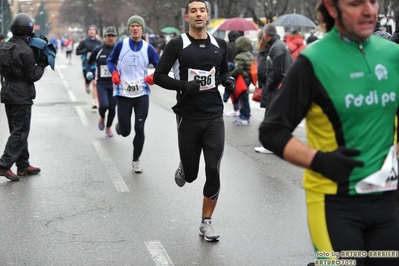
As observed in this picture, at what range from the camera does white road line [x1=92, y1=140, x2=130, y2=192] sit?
877cm

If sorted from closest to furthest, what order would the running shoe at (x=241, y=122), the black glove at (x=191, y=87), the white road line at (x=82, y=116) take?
1. the black glove at (x=191, y=87)
2. the running shoe at (x=241, y=122)
3. the white road line at (x=82, y=116)

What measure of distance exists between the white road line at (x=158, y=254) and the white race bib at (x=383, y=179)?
2.79 metres

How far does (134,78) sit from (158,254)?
13.2 ft

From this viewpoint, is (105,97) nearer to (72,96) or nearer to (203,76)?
(203,76)

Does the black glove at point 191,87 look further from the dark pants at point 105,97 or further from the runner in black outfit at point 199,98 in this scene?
the dark pants at point 105,97

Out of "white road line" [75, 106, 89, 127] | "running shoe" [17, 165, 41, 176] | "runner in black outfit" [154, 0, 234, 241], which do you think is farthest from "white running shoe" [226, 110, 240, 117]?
"runner in black outfit" [154, 0, 234, 241]

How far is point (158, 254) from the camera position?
598 centimetres

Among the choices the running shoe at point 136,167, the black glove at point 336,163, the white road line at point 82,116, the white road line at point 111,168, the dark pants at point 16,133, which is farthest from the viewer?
Result: the white road line at point 82,116

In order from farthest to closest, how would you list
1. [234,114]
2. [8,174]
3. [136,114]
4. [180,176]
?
[234,114], [136,114], [8,174], [180,176]

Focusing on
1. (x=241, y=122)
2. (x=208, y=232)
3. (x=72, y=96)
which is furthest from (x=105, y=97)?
(x=72, y=96)

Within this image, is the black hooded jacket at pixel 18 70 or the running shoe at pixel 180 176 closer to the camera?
the running shoe at pixel 180 176

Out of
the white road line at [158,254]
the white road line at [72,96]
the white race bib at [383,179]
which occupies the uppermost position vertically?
the white race bib at [383,179]

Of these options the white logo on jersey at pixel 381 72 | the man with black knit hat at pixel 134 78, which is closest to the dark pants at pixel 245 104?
the man with black knit hat at pixel 134 78

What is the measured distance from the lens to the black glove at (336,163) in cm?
305
